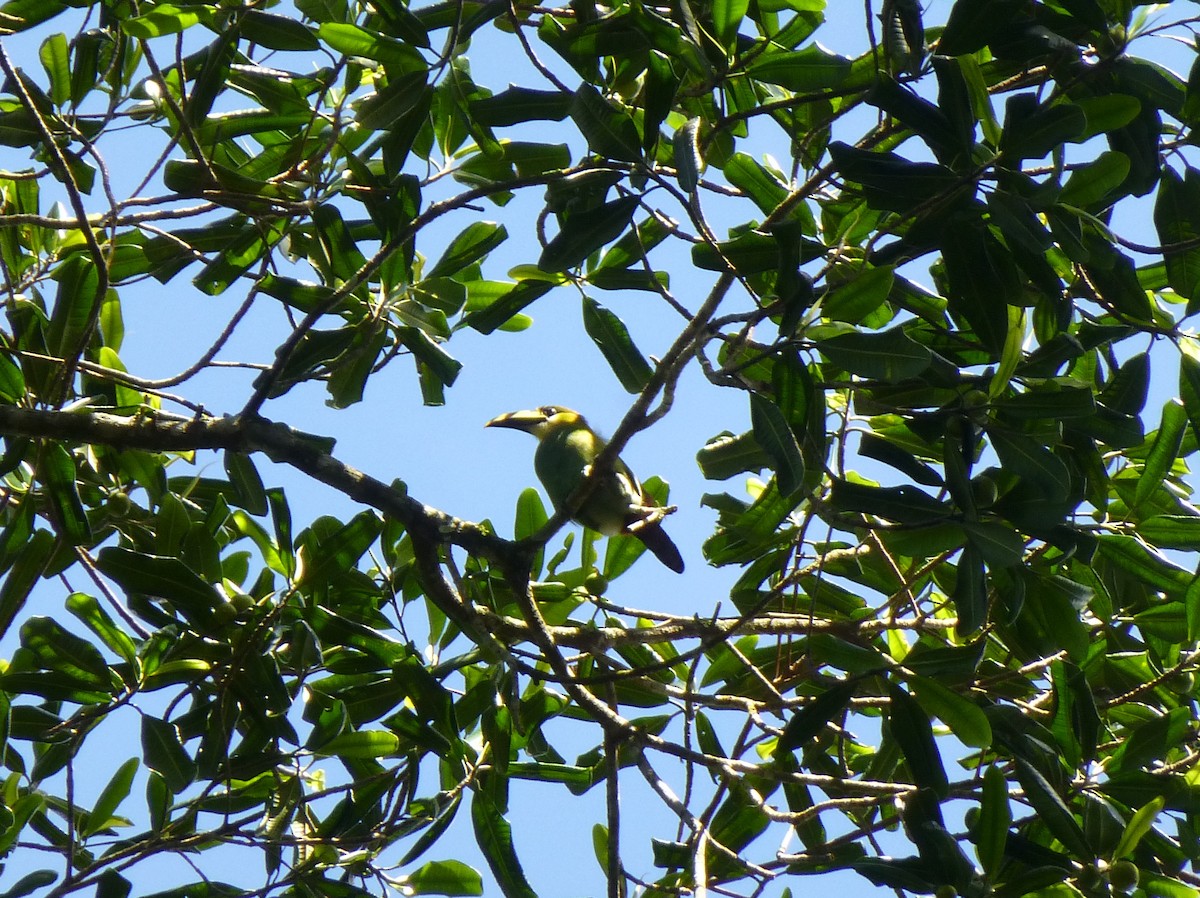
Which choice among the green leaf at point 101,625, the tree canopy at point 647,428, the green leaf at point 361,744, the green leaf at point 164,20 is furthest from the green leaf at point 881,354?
the green leaf at point 101,625

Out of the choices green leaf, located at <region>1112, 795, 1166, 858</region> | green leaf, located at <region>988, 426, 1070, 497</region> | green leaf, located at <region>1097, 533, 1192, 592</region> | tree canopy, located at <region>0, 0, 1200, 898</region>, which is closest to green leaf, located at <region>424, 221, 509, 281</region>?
tree canopy, located at <region>0, 0, 1200, 898</region>

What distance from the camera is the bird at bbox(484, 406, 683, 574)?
3.88 m

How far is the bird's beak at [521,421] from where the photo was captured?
520 cm

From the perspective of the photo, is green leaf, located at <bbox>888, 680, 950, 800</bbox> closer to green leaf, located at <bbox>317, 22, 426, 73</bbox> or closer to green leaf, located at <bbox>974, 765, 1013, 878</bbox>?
green leaf, located at <bbox>974, 765, 1013, 878</bbox>

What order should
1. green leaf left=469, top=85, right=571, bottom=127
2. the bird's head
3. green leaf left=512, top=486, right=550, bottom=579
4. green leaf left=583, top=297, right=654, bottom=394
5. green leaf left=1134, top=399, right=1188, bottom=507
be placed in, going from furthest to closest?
A: the bird's head < green leaf left=512, top=486, right=550, bottom=579 < green leaf left=583, top=297, right=654, bottom=394 < green leaf left=1134, top=399, right=1188, bottom=507 < green leaf left=469, top=85, right=571, bottom=127

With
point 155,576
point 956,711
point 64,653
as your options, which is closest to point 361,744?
point 155,576

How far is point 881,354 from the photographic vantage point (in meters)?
2.41

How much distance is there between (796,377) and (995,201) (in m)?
0.58

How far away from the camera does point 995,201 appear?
241 centimetres

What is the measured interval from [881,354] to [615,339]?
105 cm

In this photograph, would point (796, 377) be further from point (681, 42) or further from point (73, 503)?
point (73, 503)

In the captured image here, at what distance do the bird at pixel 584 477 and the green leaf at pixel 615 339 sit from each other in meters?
0.30

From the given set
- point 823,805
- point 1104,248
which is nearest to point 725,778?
point 823,805

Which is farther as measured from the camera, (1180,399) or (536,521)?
(536,521)
